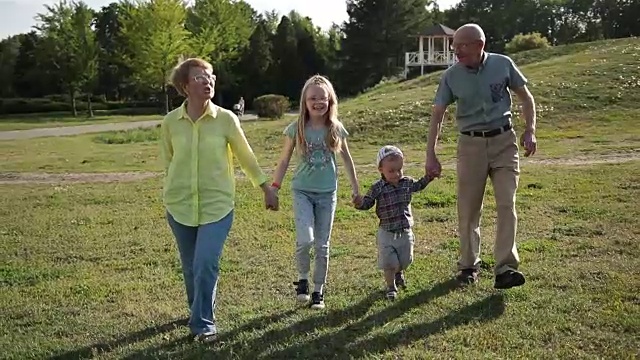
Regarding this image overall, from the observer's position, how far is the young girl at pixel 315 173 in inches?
222

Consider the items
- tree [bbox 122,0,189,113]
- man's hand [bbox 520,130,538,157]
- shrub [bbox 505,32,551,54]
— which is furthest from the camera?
tree [bbox 122,0,189,113]

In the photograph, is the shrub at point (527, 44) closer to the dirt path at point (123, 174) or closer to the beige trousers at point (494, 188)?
the dirt path at point (123, 174)

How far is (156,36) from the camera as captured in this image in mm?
47500

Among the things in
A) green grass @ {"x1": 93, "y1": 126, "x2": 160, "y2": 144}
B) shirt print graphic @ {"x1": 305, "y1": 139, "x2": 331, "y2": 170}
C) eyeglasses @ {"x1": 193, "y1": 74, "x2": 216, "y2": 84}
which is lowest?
green grass @ {"x1": 93, "y1": 126, "x2": 160, "y2": 144}

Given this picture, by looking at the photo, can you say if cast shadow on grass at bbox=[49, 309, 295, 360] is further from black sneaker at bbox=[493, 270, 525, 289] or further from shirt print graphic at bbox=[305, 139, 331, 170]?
black sneaker at bbox=[493, 270, 525, 289]

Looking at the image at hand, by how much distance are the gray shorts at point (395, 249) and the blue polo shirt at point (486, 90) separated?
102 cm

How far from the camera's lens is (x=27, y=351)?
192 inches

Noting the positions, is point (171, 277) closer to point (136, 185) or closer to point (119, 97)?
point (136, 185)

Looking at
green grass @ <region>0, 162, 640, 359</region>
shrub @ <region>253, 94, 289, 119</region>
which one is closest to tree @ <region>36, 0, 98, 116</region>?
shrub @ <region>253, 94, 289, 119</region>

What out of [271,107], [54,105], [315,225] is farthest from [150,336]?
[54,105]

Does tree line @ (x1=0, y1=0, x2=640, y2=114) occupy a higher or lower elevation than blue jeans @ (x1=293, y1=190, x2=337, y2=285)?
higher

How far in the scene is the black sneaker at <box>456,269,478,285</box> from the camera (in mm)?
5975

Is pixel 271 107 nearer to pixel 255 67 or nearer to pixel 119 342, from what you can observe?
pixel 255 67

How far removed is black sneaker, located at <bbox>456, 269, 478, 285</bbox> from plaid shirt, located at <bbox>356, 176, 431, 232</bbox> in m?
0.65
